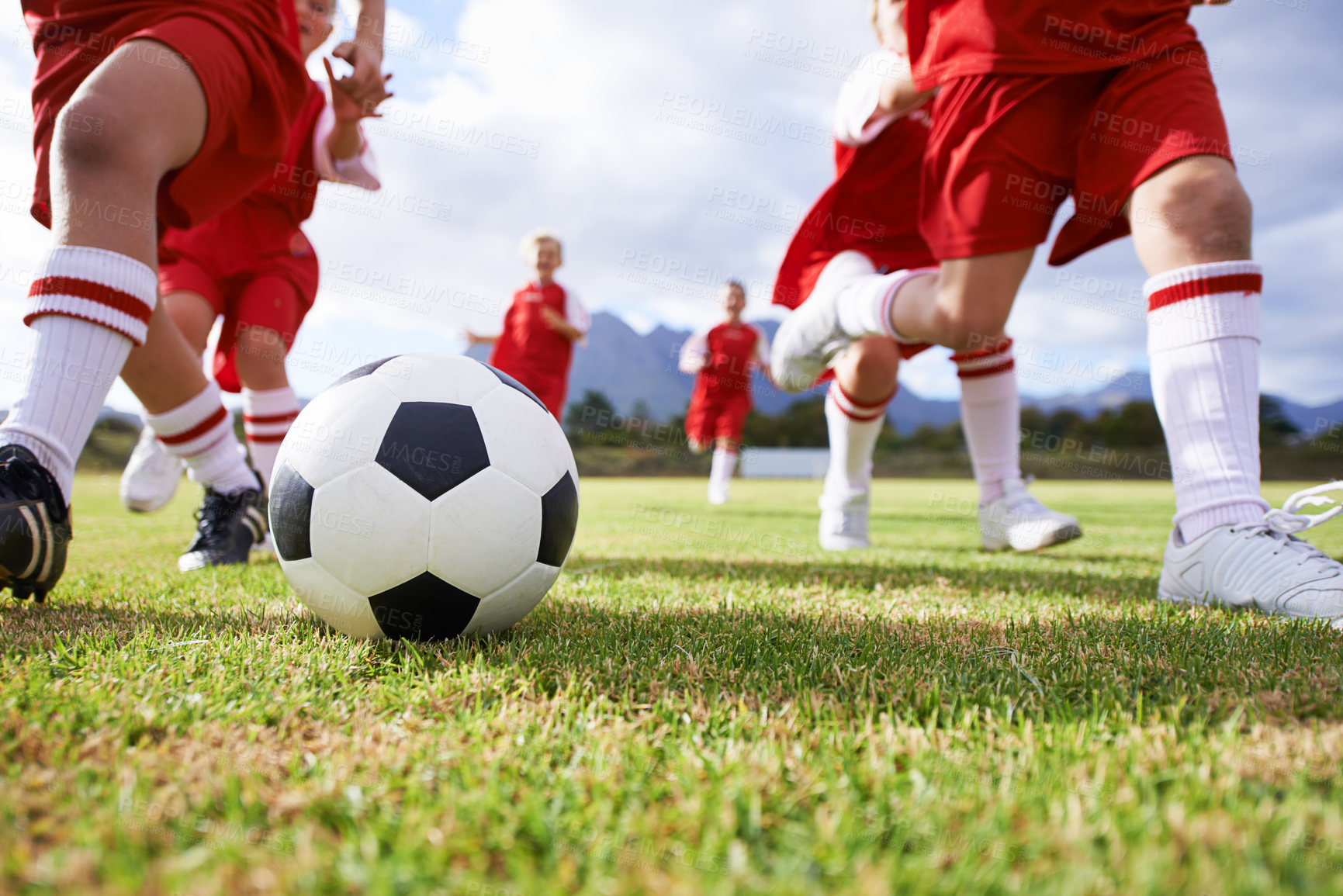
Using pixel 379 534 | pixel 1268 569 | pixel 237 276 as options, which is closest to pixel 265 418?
pixel 237 276

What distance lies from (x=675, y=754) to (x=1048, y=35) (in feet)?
7.78

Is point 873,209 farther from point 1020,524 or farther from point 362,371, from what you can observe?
point 362,371

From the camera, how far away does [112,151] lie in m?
1.73

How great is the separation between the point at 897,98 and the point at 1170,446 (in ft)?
5.48

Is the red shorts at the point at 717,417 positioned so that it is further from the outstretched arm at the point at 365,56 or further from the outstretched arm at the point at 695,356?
the outstretched arm at the point at 365,56

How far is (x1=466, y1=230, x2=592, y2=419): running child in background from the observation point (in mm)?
7367

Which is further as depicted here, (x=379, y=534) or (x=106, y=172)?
(x=106, y=172)

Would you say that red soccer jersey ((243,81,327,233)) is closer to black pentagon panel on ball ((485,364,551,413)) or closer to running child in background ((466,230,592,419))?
black pentagon panel on ball ((485,364,551,413))

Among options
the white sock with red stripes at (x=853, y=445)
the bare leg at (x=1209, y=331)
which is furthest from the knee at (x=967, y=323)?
the white sock with red stripes at (x=853, y=445)

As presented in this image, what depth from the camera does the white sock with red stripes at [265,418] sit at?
3457 mm

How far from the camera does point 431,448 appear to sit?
4.67 ft

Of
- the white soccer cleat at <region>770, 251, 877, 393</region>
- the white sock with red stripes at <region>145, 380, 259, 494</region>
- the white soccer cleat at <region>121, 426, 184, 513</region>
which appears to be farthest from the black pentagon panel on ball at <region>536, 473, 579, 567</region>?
the white soccer cleat at <region>121, 426, 184, 513</region>

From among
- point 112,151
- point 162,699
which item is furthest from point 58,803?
point 112,151

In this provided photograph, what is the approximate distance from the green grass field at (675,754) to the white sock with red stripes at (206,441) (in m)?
0.87
